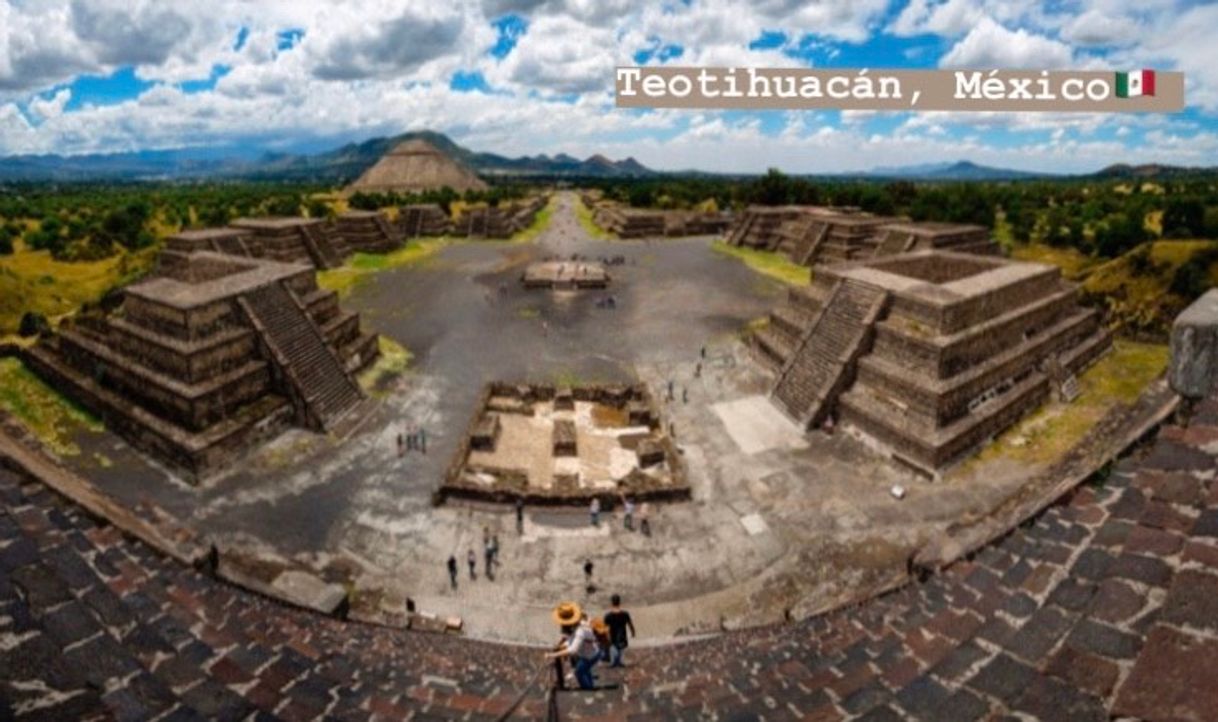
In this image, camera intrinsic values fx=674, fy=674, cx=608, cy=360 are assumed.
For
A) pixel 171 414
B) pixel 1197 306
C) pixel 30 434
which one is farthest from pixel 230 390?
pixel 1197 306

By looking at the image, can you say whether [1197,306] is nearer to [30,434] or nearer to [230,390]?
→ [230,390]

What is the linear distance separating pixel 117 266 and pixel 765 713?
44682mm

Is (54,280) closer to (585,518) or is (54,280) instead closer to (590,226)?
(585,518)

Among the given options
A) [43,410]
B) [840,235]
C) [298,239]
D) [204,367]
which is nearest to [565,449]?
[204,367]

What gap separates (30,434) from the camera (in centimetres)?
1858

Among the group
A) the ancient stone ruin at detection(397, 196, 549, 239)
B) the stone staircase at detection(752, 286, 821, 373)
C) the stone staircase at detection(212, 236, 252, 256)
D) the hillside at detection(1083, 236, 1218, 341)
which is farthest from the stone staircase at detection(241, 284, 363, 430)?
the ancient stone ruin at detection(397, 196, 549, 239)

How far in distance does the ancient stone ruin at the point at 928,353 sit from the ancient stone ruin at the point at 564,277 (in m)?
18.5

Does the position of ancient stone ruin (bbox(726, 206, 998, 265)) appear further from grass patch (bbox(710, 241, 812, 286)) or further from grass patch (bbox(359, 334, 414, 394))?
grass patch (bbox(359, 334, 414, 394))

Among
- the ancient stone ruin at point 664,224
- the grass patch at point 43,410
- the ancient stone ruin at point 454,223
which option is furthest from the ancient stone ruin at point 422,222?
the grass patch at point 43,410

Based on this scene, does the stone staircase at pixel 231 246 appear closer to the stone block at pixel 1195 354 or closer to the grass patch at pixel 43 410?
the grass patch at pixel 43 410

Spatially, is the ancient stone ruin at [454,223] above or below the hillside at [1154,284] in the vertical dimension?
above

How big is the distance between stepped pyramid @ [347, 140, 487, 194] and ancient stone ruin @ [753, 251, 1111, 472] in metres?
116

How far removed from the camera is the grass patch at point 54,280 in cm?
2789

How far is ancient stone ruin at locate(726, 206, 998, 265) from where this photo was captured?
131 feet
